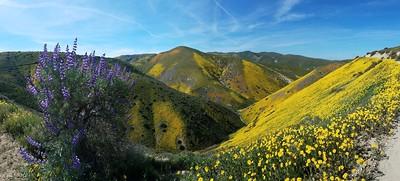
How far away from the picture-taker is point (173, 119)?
374 ft

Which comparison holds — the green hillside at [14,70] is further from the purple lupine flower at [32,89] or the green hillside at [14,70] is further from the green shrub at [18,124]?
the purple lupine flower at [32,89]

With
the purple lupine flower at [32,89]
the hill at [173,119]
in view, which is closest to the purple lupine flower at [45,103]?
the purple lupine flower at [32,89]

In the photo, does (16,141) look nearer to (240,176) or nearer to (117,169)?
(117,169)

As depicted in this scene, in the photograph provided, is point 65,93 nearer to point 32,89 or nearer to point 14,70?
point 32,89

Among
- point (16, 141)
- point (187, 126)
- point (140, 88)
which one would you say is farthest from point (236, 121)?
point (16, 141)

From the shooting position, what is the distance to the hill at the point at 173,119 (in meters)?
107

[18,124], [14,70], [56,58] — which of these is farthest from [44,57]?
[14,70]

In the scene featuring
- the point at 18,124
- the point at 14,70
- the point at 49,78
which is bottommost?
the point at 14,70

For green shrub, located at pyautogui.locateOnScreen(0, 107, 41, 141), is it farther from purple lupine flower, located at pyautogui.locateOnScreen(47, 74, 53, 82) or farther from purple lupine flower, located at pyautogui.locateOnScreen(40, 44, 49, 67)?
purple lupine flower, located at pyautogui.locateOnScreen(47, 74, 53, 82)

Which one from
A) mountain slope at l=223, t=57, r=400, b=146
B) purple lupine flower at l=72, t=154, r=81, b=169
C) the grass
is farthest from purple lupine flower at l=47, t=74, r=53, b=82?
mountain slope at l=223, t=57, r=400, b=146

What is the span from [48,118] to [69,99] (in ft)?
2.36

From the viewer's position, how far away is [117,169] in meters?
12.0

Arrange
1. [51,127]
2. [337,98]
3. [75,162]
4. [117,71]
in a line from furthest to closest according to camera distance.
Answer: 1. [337,98]
2. [117,71]
3. [51,127]
4. [75,162]

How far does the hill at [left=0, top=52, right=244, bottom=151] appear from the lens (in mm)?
106688
